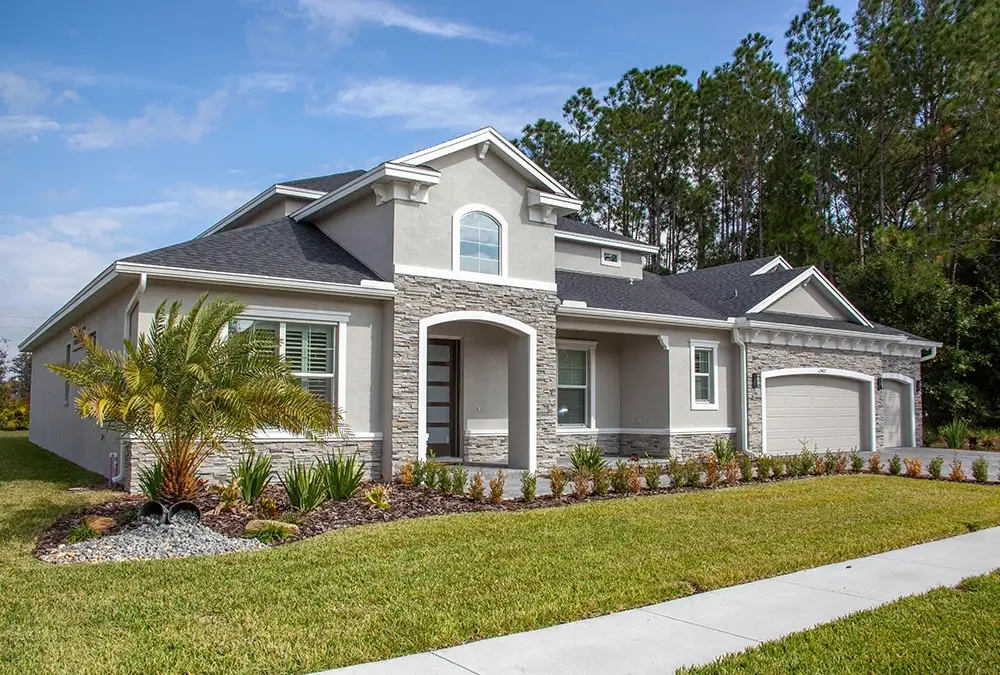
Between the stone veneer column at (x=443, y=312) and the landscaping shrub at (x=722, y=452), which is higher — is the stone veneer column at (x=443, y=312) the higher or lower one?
the higher one

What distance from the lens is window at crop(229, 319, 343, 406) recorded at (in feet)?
43.8

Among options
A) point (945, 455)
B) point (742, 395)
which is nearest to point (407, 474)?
point (742, 395)

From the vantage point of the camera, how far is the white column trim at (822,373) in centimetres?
1969

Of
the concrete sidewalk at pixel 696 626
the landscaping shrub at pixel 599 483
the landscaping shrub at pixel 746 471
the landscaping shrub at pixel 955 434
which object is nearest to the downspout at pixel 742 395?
the landscaping shrub at pixel 746 471

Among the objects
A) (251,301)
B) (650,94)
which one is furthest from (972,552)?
(650,94)

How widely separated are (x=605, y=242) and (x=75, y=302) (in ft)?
40.8

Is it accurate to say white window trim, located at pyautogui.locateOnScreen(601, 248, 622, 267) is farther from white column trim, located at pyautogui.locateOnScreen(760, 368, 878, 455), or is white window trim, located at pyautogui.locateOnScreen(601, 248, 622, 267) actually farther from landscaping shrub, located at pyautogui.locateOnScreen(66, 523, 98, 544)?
landscaping shrub, located at pyautogui.locateOnScreen(66, 523, 98, 544)

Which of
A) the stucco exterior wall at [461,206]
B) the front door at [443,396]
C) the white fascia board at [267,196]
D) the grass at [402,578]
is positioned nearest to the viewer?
the grass at [402,578]

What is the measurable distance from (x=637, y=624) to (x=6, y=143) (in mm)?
18198

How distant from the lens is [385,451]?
14.0 metres

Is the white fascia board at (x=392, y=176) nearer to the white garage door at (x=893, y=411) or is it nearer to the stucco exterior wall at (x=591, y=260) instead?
the stucco exterior wall at (x=591, y=260)

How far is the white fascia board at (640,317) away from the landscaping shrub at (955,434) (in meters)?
8.46

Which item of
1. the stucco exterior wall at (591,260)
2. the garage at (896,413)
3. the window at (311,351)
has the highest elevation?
the stucco exterior wall at (591,260)

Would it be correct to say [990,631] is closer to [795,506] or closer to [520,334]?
[795,506]
